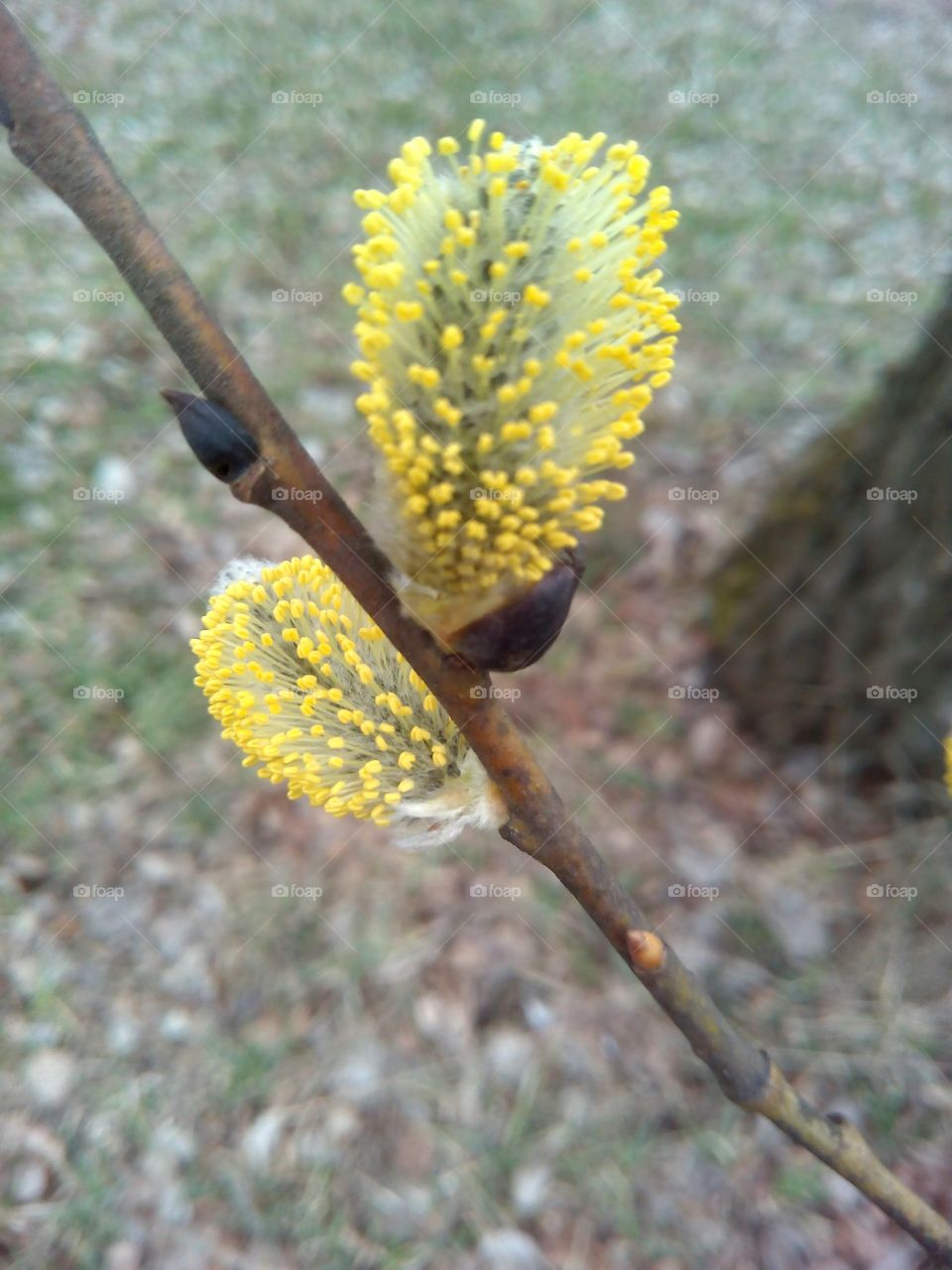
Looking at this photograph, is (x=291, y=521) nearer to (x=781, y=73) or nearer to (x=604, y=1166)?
(x=604, y=1166)

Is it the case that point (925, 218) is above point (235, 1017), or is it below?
below

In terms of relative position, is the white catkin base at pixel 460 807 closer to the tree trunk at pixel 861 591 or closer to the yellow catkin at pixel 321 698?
the yellow catkin at pixel 321 698

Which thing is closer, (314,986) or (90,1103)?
(90,1103)

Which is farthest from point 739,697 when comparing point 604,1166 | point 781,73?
point 781,73

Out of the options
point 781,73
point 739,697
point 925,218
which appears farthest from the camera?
point 781,73

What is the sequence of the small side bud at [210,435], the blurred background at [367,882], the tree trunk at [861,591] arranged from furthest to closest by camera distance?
the tree trunk at [861,591] → the blurred background at [367,882] → the small side bud at [210,435]

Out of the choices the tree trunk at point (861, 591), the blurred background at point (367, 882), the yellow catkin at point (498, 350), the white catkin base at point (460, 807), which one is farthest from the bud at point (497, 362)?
the tree trunk at point (861, 591)

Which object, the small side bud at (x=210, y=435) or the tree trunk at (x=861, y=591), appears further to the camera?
the tree trunk at (x=861, y=591)

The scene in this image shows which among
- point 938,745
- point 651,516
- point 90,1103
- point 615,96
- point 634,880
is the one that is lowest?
point 938,745
